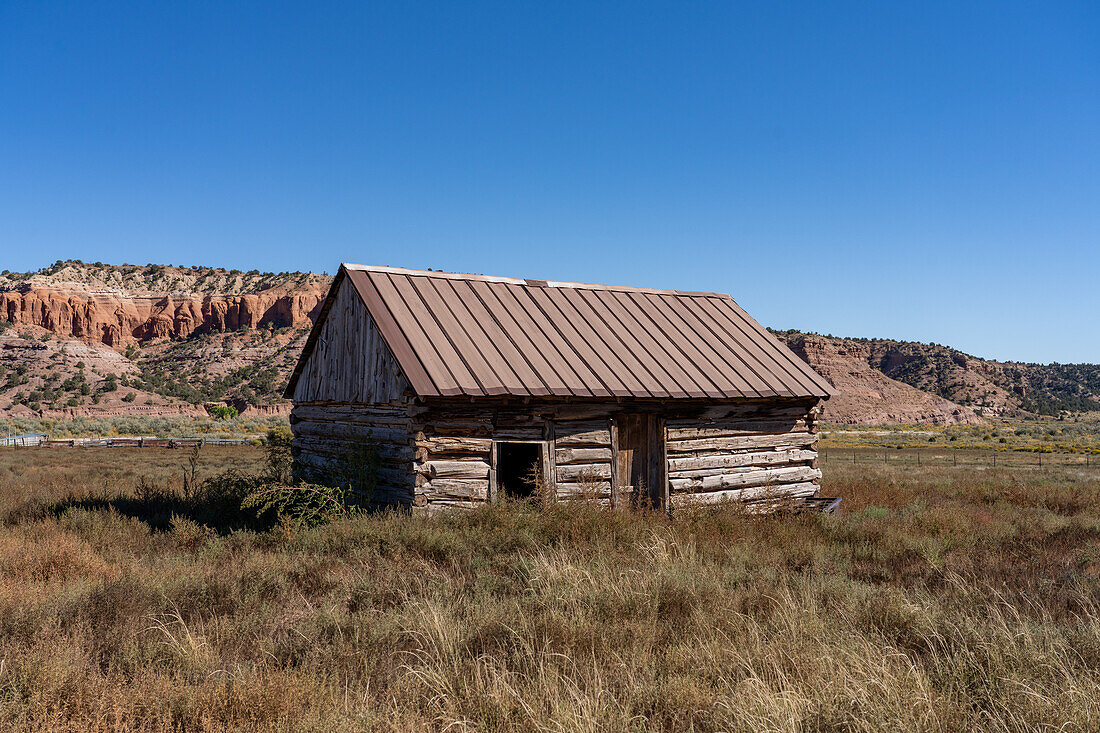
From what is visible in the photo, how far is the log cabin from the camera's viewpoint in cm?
1041

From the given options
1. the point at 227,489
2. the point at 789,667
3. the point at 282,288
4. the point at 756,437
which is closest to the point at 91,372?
the point at 282,288

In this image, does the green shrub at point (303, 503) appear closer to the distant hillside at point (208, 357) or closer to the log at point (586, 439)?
the log at point (586, 439)

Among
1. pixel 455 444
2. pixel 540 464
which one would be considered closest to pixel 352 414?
pixel 455 444

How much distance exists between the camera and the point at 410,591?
6.64 metres

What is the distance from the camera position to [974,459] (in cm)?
3541

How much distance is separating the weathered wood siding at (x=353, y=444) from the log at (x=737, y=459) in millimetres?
4631

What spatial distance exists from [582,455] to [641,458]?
1.37 m

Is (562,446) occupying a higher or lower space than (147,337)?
lower

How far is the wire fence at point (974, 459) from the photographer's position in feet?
103

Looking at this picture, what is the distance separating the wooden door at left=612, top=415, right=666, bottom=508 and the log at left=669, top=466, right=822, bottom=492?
0.36 metres

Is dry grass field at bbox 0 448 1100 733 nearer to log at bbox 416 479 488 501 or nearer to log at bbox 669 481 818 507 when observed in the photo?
log at bbox 416 479 488 501

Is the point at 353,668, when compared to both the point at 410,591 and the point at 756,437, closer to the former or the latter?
the point at 410,591

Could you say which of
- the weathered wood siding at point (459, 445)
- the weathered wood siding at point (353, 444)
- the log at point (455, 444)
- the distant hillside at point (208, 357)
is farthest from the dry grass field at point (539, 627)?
the distant hillside at point (208, 357)

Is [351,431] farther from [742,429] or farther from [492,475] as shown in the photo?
[742,429]
